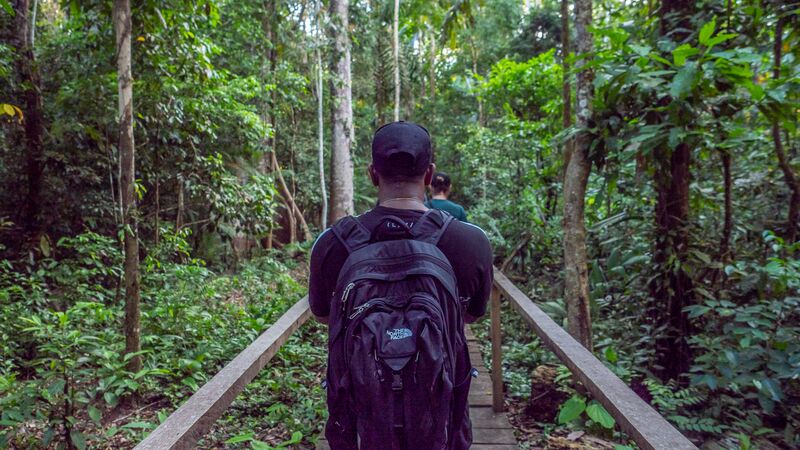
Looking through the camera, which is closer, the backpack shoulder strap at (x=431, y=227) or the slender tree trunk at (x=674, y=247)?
the backpack shoulder strap at (x=431, y=227)

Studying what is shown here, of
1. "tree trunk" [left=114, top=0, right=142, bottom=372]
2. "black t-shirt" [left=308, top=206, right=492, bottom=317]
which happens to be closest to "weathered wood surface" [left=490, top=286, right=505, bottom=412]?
"black t-shirt" [left=308, top=206, right=492, bottom=317]

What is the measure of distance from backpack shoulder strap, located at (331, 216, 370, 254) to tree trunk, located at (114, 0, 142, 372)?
134 inches

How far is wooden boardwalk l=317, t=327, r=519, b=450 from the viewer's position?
10.9 ft

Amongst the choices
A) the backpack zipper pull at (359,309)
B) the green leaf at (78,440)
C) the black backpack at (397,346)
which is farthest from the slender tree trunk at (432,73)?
the backpack zipper pull at (359,309)

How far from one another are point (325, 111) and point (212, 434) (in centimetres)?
1396

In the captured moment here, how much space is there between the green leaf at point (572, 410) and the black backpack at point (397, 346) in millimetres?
2102

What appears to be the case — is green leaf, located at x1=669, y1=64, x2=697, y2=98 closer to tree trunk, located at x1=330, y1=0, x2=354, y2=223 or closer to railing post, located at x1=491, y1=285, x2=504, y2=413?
railing post, located at x1=491, y1=285, x2=504, y2=413

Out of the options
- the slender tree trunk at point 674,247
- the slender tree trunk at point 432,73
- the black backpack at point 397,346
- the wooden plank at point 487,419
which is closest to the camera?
the black backpack at point 397,346

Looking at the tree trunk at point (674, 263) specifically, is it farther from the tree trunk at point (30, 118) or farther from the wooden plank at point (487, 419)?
the tree trunk at point (30, 118)

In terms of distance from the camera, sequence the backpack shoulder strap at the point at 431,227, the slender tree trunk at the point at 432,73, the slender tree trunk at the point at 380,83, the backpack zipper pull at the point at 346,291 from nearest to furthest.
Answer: the backpack zipper pull at the point at 346,291, the backpack shoulder strap at the point at 431,227, the slender tree trunk at the point at 380,83, the slender tree trunk at the point at 432,73

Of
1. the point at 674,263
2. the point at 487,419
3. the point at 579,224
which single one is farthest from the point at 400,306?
the point at 674,263

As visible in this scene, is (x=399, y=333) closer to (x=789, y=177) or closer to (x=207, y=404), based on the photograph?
(x=207, y=404)

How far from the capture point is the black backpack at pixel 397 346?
1.34m

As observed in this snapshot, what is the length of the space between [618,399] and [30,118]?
27.6ft
